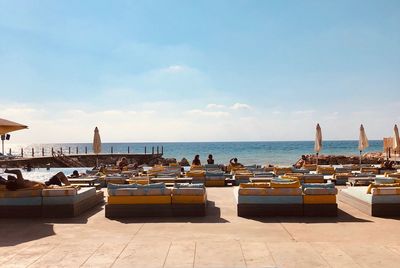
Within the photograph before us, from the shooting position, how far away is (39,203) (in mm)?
9078

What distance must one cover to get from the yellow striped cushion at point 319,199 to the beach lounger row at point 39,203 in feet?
16.2

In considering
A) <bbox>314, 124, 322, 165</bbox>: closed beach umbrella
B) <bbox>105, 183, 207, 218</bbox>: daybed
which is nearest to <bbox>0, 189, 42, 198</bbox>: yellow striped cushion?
<bbox>105, 183, 207, 218</bbox>: daybed

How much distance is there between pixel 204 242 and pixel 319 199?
3.51 m

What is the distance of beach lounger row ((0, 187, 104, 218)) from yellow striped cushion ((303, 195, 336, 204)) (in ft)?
16.2

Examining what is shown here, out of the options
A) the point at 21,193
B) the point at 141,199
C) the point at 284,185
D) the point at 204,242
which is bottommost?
the point at 204,242

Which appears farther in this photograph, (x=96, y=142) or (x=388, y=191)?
(x=96, y=142)

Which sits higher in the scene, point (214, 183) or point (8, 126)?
point (8, 126)

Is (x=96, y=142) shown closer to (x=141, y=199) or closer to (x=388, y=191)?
(x=141, y=199)

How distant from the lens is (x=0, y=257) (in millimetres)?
5672

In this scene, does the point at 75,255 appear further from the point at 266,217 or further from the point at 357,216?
the point at 357,216

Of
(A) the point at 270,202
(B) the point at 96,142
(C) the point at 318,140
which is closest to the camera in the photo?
(A) the point at 270,202

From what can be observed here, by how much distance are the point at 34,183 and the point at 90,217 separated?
1.43 m

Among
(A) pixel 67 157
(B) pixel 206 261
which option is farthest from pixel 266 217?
(A) pixel 67 157

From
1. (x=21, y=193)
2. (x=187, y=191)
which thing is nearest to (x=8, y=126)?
(x=21, y=193)
